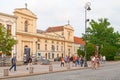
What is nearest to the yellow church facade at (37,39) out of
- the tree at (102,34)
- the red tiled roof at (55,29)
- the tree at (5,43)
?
the red tiled roof at (55,29)

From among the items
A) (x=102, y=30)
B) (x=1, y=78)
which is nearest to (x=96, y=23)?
(x=102, y=30)

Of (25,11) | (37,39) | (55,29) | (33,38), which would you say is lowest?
(37,39)

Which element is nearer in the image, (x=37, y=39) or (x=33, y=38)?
(x=33, y=38)

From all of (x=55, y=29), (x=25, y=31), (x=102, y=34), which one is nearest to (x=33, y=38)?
(x=25, y=31)

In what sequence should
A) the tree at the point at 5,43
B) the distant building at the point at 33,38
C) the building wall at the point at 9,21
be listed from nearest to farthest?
Answer: the tree at the point at 5,43, the building wall at the point at 9,21, the distant building at the point at 33,38

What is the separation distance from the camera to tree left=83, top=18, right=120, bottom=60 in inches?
3300

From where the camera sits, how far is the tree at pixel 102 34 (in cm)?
8381

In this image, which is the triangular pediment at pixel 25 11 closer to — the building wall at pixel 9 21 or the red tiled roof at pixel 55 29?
the building wall at pixel 9 21

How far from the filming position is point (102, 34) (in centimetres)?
8462

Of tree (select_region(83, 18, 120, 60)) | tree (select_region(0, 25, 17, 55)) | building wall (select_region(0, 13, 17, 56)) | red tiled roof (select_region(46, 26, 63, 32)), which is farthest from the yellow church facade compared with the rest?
tree (select_region(0, 25, 17, 55))

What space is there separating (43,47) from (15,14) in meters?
15.9

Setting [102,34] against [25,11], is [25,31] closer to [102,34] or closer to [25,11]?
[25,11]

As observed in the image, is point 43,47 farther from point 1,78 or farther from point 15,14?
point 1,78

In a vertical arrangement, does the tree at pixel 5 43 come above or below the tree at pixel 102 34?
below
